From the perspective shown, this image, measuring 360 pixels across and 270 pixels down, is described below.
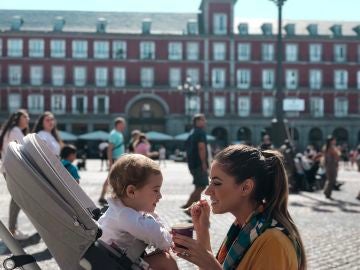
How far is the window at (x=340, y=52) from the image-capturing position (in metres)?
52.0

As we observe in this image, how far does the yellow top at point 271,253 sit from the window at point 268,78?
49.8m

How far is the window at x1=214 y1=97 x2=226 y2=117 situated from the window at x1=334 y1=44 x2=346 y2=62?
38.7 ft

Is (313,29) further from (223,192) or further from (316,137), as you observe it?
(223,192)

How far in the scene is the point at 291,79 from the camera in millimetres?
51188

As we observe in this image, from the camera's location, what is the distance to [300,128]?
166 feet

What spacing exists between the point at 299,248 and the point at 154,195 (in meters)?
0.74

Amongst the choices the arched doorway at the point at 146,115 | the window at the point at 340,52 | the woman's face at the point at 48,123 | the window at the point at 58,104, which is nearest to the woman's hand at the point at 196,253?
the woman's face at the point at 48,123

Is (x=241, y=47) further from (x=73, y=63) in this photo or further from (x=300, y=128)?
(x=73, y=63)

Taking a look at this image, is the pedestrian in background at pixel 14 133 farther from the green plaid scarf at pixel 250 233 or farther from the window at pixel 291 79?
the window at pixel 291 79

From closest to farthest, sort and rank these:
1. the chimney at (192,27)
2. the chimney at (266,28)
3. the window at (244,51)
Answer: the window at (244,51)
the chimney at (192,27)
the chimney at (266,28)

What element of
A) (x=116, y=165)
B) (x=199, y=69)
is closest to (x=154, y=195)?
(x=116, y=165)

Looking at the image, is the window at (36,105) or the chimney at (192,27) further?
the chimney at (192,27)

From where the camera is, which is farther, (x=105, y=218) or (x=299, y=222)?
(x=299, y=222)

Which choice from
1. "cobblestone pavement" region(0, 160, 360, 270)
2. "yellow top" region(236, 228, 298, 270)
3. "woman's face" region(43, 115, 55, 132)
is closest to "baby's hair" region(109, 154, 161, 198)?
"yellow top" region(236, 228, 298, 270)
